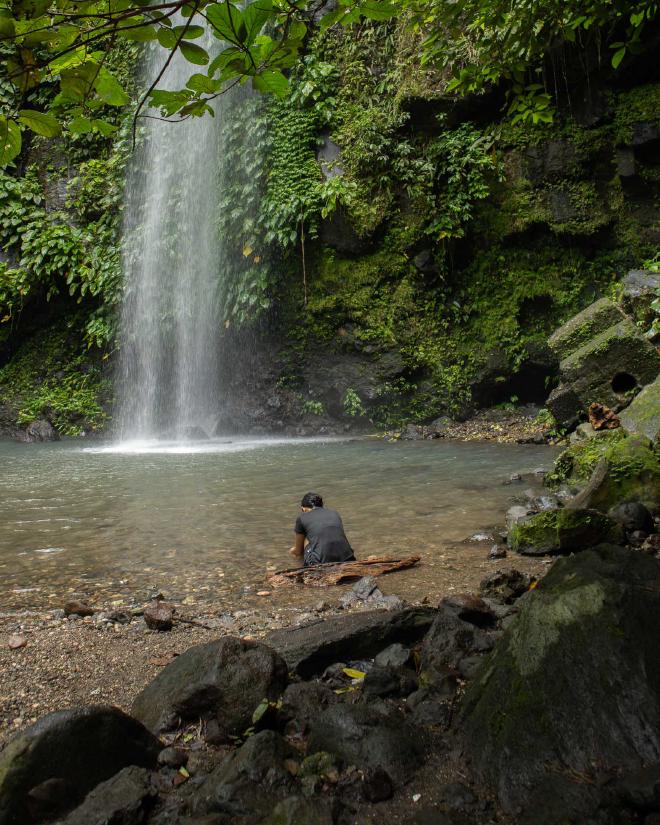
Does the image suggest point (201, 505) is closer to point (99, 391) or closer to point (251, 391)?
point (251, 391)

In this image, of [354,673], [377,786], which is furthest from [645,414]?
[377,786]

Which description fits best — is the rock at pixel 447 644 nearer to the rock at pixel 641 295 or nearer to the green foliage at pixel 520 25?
the green foliage at pixel 520 25

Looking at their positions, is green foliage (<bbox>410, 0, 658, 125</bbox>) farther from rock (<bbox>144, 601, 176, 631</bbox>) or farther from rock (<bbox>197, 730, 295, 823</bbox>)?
rock (<bbox>197, 730, 295, 823</bbox>)

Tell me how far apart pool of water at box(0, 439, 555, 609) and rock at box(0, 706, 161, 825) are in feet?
7.26

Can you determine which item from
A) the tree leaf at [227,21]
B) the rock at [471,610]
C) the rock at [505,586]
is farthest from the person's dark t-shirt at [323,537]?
the tree leaf at [227,21]

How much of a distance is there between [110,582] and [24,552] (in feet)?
4.23

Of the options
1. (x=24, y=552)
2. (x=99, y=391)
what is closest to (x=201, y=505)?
(x=24, y=552)

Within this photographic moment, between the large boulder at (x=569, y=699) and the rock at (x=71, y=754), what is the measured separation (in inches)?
44.5

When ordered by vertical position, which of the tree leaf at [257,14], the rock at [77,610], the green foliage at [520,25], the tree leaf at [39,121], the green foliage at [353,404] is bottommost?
the rock at [77,610]

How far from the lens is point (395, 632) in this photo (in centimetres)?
288

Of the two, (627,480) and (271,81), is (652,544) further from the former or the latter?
(271,81)

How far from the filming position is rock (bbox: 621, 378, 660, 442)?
6651 millimetres

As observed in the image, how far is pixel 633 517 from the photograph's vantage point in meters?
4.62

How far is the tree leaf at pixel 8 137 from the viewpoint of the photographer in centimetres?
187
